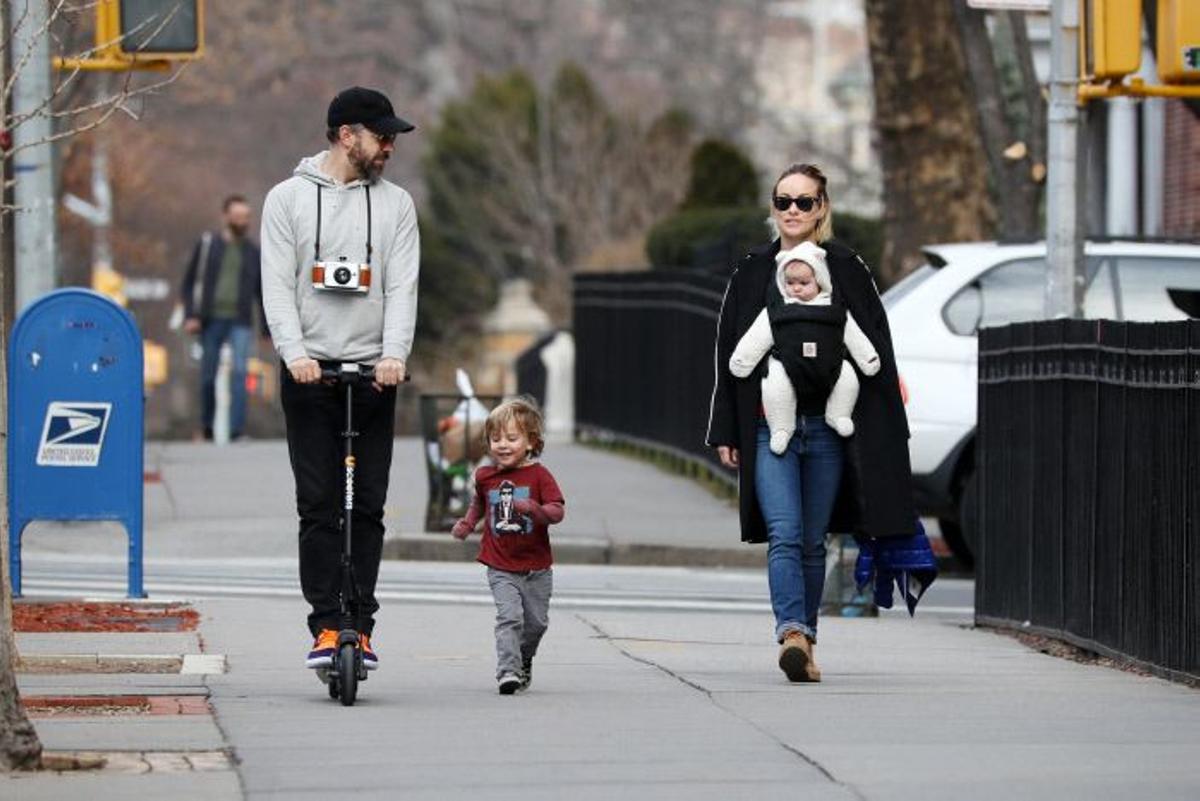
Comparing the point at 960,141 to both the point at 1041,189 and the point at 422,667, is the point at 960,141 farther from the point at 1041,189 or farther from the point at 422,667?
the point at 422,667

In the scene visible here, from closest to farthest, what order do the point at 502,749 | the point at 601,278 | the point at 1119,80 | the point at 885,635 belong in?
the point at 502,749 → the point at 885,635 → the point at 1119,80 → the point at 601,278

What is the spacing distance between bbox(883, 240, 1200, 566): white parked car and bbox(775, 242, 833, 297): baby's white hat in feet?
18.3

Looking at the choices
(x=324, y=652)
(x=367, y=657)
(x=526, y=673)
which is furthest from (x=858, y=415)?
(x=324, y=652)

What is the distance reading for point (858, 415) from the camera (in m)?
10.6

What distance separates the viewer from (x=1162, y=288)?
1639cm

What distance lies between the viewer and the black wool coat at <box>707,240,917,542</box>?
415 inches

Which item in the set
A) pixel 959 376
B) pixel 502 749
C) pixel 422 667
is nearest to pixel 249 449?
pixel 959 376

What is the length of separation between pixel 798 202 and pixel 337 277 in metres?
1.72

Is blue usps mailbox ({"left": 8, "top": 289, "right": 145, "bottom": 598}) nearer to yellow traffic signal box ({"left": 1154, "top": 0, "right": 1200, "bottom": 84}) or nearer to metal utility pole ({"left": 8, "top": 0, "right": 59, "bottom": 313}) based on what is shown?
metal utility pole ({"left": 8, "top": 0, "right": 59, "bottom": 313})

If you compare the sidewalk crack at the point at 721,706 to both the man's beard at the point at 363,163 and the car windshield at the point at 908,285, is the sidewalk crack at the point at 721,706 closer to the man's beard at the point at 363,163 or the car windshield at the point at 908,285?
the man's beard at the point at 363,163

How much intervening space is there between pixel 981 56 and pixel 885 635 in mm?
10529

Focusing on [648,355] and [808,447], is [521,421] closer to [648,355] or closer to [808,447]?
[808,447]

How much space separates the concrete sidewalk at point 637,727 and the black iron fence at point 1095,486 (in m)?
0.28

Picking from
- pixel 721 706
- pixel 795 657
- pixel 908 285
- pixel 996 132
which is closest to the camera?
pixel 721 706
